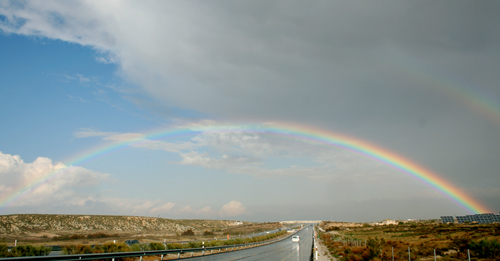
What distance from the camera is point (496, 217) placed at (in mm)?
151375

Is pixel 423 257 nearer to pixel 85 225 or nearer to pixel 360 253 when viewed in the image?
pixel 360 253

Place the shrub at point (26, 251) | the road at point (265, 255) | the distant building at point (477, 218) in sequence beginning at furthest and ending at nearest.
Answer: the distant building at point (477, 218), the road at point (265, 255), the shrub at point (26, 251)

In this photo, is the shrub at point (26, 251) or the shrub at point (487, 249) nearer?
the shrub at point (26, 251)

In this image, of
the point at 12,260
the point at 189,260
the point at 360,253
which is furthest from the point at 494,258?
the point at 12,260

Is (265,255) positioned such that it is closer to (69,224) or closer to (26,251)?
(26,251)

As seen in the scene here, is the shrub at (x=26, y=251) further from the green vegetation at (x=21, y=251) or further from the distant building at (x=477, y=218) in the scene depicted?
the distant building at (x=477, y=218)

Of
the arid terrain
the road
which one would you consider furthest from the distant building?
the road

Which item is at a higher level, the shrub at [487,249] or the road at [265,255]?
the shrub at [487,249]

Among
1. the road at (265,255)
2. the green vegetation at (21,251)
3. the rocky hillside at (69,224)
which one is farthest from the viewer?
the rocky hillside at (69,224)

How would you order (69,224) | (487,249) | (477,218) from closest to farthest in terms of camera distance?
(487,249) < (69,224) < (477,218)

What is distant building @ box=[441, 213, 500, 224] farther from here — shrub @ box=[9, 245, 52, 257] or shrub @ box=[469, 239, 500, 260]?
shrub @ box=[9, 245, 52, 257]

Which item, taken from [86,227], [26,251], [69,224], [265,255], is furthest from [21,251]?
[69,224]

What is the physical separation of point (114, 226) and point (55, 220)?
21.1 meters

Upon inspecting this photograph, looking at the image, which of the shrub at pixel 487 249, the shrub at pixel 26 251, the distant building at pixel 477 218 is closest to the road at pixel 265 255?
the shrub at pixel 26 251
